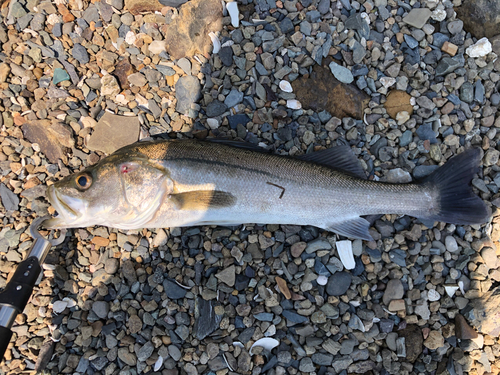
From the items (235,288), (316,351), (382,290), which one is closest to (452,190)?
(382,290)

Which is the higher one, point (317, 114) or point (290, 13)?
point (290, 13)

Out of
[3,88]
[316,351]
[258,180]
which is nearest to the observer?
[258,180]

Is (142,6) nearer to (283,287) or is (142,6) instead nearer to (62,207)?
(62,207)

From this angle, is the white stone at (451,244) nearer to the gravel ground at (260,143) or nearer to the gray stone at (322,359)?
the gravel ground at (260,143)

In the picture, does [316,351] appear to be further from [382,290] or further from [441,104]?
[441,104]

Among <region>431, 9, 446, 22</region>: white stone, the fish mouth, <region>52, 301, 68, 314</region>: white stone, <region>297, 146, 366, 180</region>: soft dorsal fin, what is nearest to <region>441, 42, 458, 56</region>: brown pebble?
<region>431, 9, 446, 22</region>: white stone

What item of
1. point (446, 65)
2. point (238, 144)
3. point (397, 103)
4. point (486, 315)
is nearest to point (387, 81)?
point (397, 103)

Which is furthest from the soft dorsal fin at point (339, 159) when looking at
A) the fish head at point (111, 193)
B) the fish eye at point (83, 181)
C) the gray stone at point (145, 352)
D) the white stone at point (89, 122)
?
the gray stone at point (145, 352)
